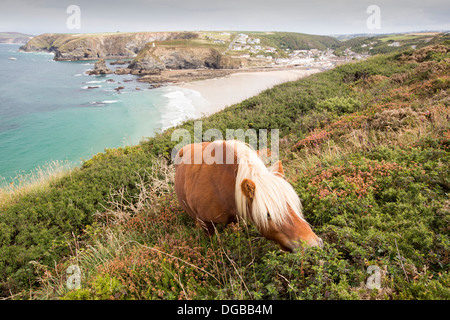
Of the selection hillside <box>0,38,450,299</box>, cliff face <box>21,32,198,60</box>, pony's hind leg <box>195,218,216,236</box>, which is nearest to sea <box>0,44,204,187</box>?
hillside <box>0,38,450,299</box>

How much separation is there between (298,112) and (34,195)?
35.5 feet

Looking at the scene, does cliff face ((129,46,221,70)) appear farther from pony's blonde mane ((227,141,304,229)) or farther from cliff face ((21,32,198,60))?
pony's blonde mane ((227,141,304,229))

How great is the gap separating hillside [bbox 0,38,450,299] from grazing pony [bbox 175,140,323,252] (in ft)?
0.88

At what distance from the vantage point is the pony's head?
270 centimetres

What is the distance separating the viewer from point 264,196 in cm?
273

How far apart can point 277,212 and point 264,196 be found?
10.0 inches

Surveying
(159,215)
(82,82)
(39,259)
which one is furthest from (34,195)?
(82,82)

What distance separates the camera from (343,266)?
7.91 feet

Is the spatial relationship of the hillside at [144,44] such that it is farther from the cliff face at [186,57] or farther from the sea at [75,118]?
the sea at [75,118]

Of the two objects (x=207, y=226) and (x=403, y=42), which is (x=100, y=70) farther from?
(x=403, y=42)

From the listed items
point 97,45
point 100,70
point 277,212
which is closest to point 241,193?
point 277,212

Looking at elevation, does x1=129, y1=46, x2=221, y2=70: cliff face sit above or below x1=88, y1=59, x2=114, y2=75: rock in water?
above

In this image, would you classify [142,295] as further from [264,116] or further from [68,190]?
[264,116]

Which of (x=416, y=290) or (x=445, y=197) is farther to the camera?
(x=445, y=197)
